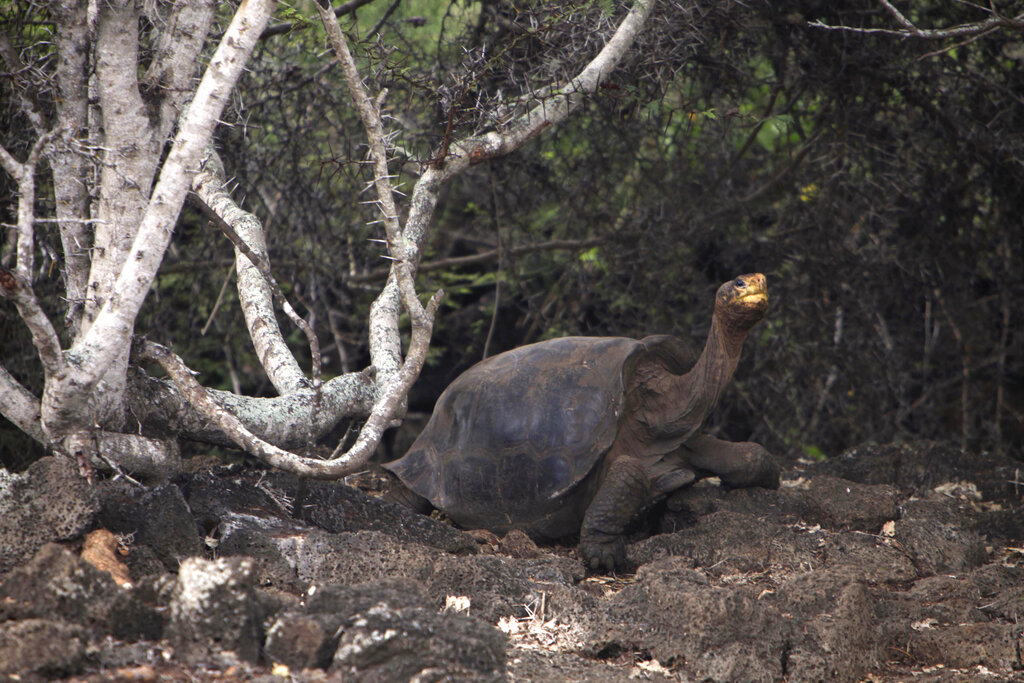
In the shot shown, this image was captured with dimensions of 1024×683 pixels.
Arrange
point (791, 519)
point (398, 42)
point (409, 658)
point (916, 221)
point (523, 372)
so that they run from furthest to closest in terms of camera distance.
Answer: point (916, 221) < point (398, 42) < point (523, 372) < point (791, 519) < point (409, 658)

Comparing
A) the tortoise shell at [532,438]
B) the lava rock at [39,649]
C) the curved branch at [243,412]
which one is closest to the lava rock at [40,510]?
the curved branch at [243,412]

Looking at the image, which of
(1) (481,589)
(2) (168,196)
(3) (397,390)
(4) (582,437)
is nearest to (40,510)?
(2) (168,196)

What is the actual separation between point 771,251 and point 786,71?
1.08 m

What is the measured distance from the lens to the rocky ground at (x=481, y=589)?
76.6 inches

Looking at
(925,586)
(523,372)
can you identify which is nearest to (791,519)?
(925,586)

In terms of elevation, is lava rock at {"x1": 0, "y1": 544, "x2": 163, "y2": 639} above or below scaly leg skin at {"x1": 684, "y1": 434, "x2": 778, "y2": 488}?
above

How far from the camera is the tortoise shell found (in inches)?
146

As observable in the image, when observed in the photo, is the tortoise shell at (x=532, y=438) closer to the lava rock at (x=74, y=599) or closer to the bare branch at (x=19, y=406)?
the bare branch at (x=19, y=406)

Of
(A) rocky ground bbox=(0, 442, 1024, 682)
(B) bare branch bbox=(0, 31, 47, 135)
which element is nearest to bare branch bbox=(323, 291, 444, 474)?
(A) rocky ground bbox=(0, 442, 1024, 682)

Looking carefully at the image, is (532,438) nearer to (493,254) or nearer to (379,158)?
(379,158)

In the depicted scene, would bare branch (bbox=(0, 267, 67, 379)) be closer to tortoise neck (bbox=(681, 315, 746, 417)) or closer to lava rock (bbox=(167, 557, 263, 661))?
lava rock (bbox=(167, 557, 263, 661))

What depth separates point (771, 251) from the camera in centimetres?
561

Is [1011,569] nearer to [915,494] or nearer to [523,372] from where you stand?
[915,494]

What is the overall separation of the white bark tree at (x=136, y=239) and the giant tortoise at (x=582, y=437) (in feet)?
2.31
